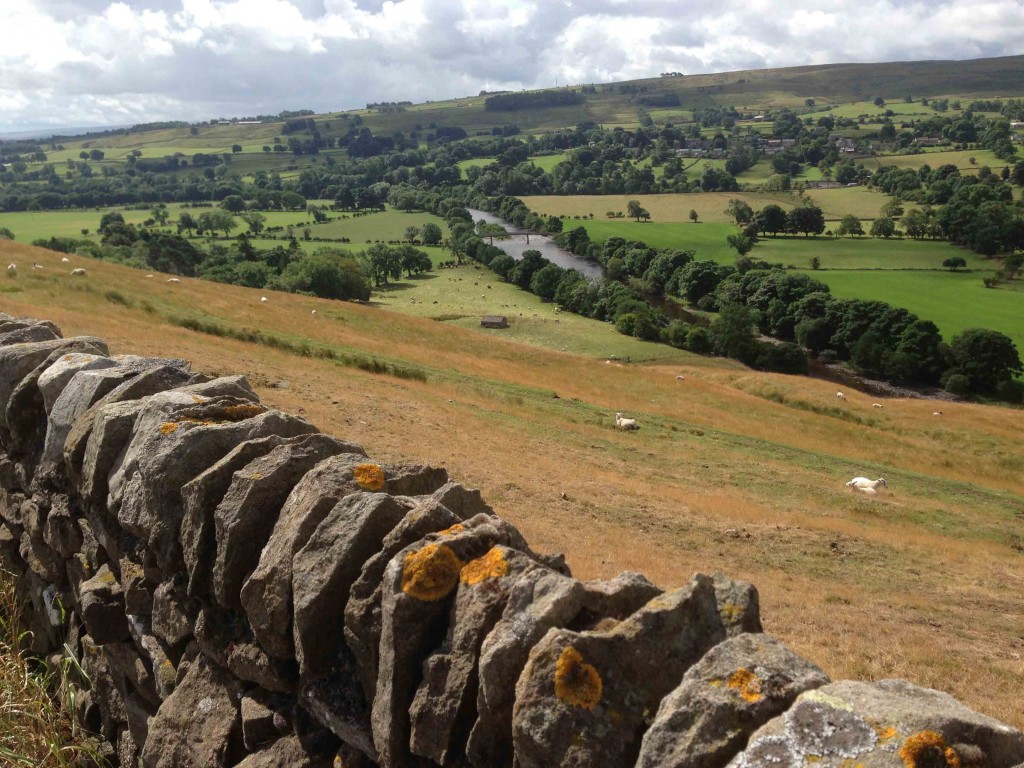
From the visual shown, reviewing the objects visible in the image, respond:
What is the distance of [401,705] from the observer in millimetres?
5195

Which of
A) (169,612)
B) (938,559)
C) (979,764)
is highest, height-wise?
(979,764)

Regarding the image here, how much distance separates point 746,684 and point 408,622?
7.36 feet

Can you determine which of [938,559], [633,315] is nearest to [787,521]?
[938,559]

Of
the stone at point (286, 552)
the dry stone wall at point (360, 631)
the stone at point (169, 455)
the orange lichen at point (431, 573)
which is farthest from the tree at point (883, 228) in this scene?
the orange lichen at point (431, 573)

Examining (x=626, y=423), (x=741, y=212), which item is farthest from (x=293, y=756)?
(x=741, y=212)

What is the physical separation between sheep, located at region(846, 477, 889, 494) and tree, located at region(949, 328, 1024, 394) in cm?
6353

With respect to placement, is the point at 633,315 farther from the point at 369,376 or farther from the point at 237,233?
the point at 237,233

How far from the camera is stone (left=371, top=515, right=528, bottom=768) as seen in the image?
17.0ft

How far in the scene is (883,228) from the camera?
144250mm

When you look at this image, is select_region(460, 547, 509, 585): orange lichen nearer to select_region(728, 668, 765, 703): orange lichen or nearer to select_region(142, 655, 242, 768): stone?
select_region(728, 668, 765, 703): orange lichen

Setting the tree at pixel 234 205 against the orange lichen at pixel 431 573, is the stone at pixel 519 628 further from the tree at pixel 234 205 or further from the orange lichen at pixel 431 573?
the tree at pixel 234 205

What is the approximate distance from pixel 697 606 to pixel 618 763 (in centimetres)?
102

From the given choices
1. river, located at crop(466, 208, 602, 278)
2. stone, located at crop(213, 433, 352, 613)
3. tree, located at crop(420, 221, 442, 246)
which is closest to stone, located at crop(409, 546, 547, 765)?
stone, located at crop(213, 433, 352, 613)

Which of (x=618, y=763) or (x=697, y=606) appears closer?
(x=618, y=763)
